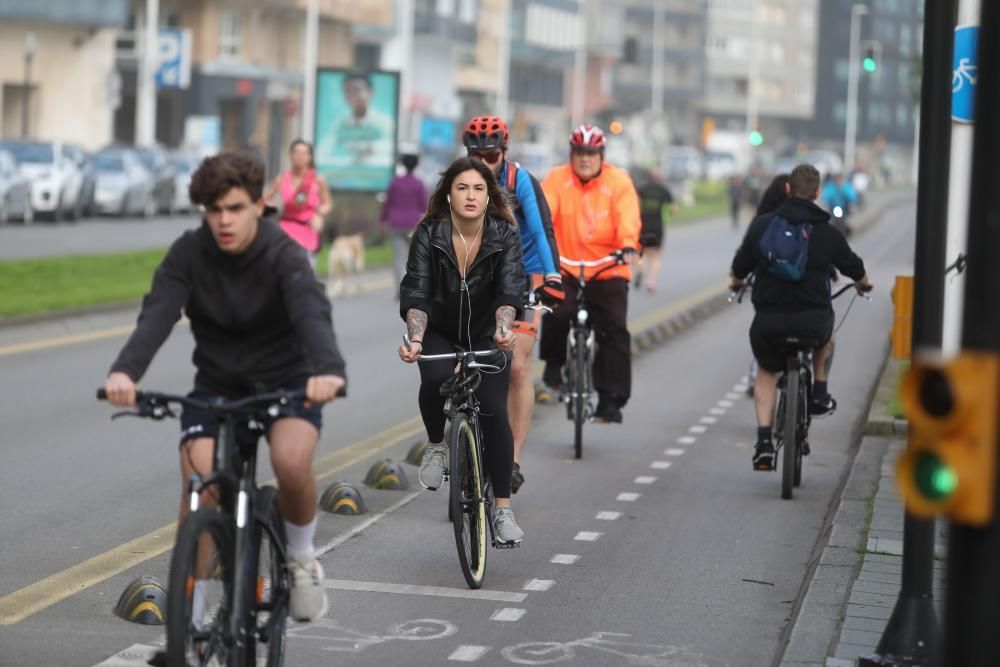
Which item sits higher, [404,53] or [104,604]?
[404,53]

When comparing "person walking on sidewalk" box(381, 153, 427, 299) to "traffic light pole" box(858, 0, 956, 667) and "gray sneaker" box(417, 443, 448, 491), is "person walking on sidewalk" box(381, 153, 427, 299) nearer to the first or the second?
"gray sneaker" box(417, 443, 448, 491)

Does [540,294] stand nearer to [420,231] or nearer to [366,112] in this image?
[420,231]

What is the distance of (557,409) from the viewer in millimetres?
14953

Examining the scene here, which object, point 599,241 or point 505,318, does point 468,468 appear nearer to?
point 505,318

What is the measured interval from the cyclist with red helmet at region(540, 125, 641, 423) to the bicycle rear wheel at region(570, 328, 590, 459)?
0.19 metres

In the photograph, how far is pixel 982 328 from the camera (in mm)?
3928

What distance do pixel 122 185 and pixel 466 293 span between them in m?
35.8

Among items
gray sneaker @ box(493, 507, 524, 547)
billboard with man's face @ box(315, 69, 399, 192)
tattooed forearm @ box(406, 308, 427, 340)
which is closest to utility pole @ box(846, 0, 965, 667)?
gray sneaker @ box(493, 507, 524, 547)

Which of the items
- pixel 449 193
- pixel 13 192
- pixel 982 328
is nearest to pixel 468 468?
pixel 449 193

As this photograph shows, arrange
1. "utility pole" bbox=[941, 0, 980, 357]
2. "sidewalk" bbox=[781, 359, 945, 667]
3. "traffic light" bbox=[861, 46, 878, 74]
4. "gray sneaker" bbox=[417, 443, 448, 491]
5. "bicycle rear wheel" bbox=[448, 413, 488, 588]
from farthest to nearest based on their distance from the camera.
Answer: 1. "traffic light" bbox=[861, 46, 878, 74]
2. "utility pole" bbox=[941, 0, 980, 357]
3. "gray sneaker" bbox=[417, 443, 448, 491]
4. "bicycle rear wheel" bbox=[448, 413, 488, 588]
5. "sidewalk" bbox=[781, 359, 945, 667]

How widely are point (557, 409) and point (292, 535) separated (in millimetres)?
9033

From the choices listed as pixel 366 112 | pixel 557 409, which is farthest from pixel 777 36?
pixel 557 409

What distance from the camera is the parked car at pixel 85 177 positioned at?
40.3m

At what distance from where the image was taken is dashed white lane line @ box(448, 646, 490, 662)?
6.89 meters
